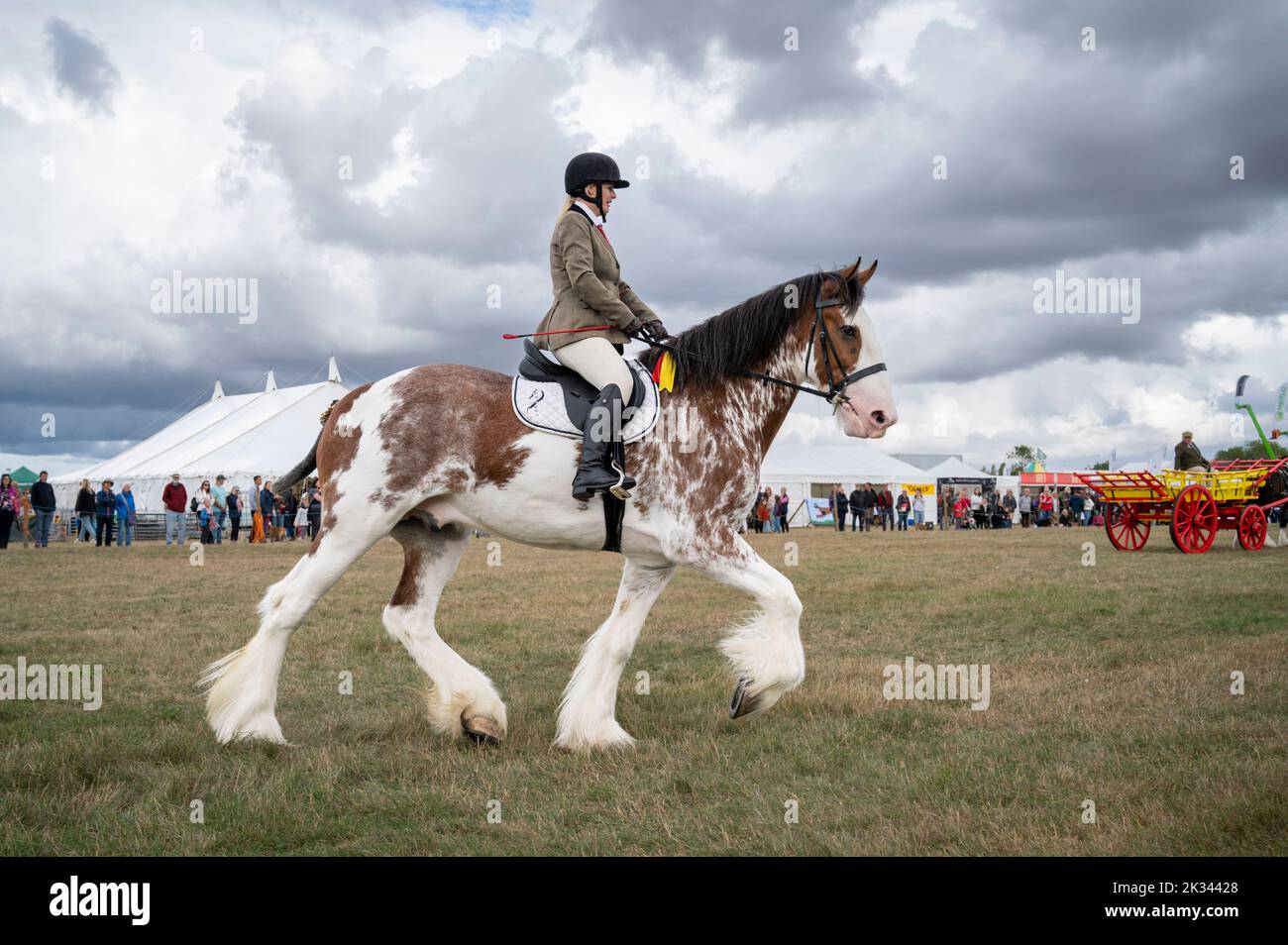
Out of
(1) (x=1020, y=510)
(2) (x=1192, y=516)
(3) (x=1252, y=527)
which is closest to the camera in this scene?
(2) (x=1192, y=516)

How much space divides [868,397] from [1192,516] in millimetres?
17077

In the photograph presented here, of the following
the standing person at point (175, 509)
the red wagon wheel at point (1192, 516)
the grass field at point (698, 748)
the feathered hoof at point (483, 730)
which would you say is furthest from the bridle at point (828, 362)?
the standing person at point (175, 509)

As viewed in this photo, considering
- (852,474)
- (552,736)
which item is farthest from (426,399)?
(852,474)

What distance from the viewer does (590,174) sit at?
6094mm

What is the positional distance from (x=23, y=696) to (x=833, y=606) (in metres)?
8.61

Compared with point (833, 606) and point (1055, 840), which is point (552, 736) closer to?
point (1055, 840)

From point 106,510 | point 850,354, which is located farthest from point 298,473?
point 106,510

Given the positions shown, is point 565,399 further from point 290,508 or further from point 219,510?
point 290,508

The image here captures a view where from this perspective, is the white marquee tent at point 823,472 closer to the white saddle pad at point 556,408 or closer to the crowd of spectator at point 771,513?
the crowd of spectator at point 771,513

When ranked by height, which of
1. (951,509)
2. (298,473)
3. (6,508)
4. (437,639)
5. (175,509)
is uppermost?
(298,473)

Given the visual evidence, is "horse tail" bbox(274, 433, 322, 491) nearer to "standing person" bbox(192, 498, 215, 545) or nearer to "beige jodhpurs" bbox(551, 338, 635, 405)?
"beige jodhpurs" bbox(551, 338, 635, 405)

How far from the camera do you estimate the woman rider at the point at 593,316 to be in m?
5.53

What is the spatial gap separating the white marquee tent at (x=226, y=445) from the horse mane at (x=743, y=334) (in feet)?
104

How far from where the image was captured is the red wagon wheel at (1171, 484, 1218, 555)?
64.5ft
